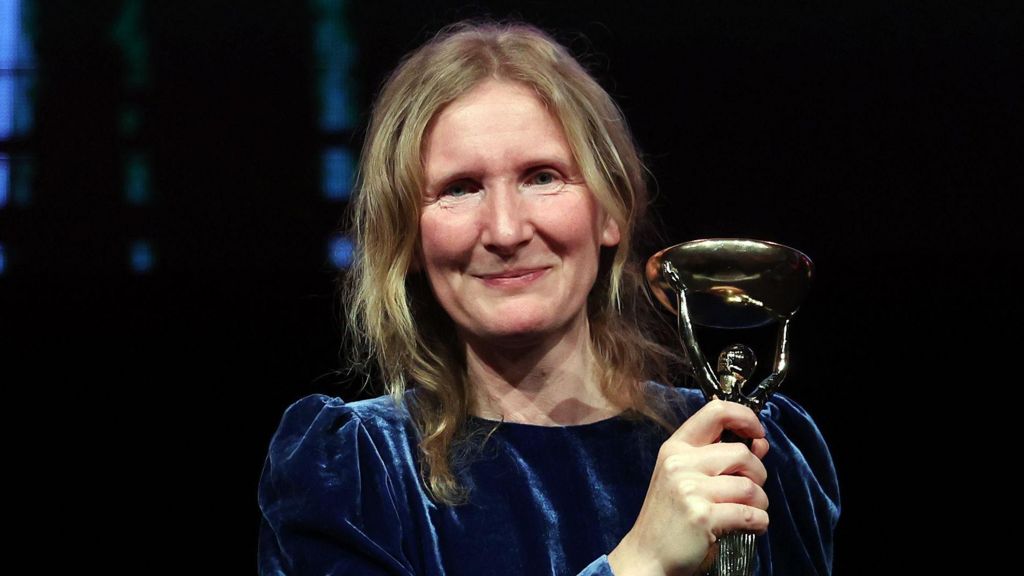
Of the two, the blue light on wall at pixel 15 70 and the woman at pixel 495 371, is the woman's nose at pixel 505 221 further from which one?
the blue light on wall at pixel 15 70

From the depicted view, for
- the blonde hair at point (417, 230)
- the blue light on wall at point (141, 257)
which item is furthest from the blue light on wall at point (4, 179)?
the blonde hair at point (417, 230)

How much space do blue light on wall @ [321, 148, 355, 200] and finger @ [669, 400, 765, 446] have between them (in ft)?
4.23

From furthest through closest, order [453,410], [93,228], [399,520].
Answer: [93,228] → [453,410] → [399,520]

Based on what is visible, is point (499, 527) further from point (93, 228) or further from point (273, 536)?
point (93, 228)

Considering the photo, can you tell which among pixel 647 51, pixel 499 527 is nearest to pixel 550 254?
pixel 499 527

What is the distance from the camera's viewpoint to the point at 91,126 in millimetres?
2383

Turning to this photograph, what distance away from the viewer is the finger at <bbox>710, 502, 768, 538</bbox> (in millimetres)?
1182

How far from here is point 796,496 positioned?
5.05 feet

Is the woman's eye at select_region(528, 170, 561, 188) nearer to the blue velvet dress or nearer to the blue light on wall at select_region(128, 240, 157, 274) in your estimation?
the blue velvet dress

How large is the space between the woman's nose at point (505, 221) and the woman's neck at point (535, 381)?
149mm

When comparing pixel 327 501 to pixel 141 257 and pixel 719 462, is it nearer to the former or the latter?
pixel 719 462

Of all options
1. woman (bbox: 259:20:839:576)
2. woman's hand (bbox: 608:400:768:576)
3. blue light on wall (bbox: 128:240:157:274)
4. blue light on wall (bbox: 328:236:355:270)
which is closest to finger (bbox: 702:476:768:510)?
woman's hand (bbox: 608:400:768:576)

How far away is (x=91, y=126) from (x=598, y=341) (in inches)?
48.2

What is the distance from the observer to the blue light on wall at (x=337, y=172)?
2375mm
